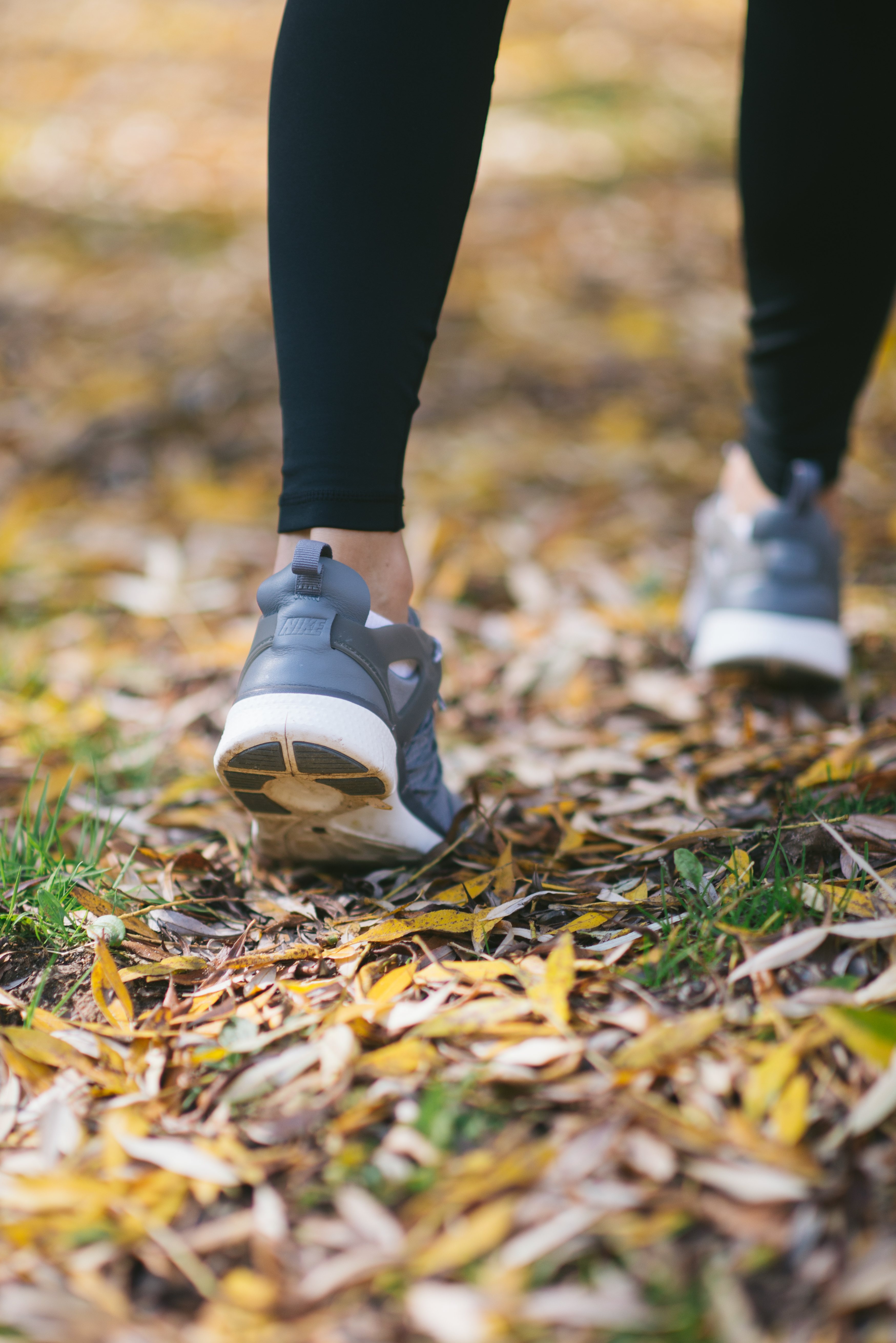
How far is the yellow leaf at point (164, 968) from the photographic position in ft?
3.04

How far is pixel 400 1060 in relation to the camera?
0.77 metres

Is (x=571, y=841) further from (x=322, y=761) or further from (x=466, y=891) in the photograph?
(x=322, y=761)

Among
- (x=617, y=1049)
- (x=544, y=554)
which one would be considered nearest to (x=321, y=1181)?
(x=617, y=1049)

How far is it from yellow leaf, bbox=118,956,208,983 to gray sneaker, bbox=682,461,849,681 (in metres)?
0.97

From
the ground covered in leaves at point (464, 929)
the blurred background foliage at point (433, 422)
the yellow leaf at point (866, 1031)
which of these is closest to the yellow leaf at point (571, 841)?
the ground covered in leaves at point (464, 929)

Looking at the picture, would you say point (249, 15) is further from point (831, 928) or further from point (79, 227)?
point (831, 928)

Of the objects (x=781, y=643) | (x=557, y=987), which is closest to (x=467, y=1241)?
(x=557, y=987)

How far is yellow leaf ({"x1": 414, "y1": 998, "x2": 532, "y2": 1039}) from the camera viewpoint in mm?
792

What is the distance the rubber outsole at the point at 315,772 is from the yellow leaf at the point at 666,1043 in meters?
0.34

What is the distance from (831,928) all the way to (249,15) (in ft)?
23.8

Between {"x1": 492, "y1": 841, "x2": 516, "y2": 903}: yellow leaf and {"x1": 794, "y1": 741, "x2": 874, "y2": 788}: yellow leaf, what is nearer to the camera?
{"x1": 492, "y1": 841, "x2": 516, "y2": 903}: yellow leaf

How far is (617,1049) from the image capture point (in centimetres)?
76

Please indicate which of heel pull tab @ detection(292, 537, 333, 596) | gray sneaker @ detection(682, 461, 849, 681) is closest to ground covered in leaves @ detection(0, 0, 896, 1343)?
gray sneaker @ detection(682, 461, 849, 681)

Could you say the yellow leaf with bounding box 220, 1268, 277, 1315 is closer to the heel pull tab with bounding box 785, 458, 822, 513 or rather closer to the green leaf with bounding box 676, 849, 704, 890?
the green leaf with bounding box 676, 849, 704, 890
